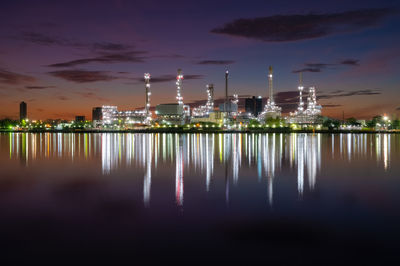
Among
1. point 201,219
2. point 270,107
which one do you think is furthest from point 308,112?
point 201,219

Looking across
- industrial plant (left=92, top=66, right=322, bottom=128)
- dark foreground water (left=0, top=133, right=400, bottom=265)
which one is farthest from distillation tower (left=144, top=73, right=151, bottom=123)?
dark foreground water (left=0, top=133, right=400, bottom=265)

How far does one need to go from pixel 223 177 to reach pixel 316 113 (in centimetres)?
16835

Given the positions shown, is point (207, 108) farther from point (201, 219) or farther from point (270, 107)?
point (201, 219)

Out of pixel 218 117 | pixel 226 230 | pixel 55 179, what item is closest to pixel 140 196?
pixel 226 230

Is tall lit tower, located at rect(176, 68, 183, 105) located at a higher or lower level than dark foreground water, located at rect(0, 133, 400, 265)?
higher

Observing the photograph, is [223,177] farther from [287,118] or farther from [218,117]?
[287,118]

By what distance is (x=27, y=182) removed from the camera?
16828mm

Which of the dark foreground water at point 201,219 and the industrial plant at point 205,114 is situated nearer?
the dark foreground water at point 201,219

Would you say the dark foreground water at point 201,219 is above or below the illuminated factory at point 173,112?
below

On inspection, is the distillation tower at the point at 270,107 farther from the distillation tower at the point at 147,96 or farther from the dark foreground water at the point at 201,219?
the dark foreground water at the point at 201,219

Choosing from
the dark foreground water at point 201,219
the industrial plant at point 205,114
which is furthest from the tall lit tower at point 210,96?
the dark foreground water at point 201,219

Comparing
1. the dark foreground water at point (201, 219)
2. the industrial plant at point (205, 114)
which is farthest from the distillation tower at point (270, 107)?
the dark foreground water at point (201, 219)

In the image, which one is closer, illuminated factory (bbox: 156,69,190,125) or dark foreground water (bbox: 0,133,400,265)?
dark foreground water (bbox: 0,133,400,265)

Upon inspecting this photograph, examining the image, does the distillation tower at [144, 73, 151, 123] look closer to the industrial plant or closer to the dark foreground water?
the industrial plant
